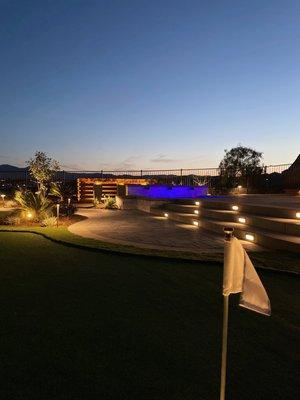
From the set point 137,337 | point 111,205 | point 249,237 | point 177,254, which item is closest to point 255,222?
point 249,237

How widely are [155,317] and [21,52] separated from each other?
24154mm

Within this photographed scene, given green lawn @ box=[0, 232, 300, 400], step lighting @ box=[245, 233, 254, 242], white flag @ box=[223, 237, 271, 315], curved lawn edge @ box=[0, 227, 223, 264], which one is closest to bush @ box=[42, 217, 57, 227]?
curved lawn edge @ box=[0, 227, 223, 264]

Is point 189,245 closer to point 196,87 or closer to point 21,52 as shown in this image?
point 196,87

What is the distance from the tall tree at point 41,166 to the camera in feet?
79.1

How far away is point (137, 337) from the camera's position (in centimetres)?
344

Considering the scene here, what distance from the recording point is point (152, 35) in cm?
1817

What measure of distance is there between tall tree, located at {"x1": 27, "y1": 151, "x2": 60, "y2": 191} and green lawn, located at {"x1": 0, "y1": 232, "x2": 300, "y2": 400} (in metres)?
19.0

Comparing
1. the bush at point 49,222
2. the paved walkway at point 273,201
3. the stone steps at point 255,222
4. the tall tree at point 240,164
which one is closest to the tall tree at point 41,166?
the bush at point 49,222

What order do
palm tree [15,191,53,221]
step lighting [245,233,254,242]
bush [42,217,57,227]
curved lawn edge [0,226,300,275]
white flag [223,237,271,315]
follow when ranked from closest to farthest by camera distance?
white flag [223,237,271,315] < curved lawn edge [0,226,300,275] < step lighting [245,233,254,242] < bush [42,217,57,227] < palm tree [15,191,53,221]

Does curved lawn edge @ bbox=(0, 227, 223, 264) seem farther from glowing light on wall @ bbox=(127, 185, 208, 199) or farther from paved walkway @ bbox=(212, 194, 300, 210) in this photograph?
glowing light on wall @ bbox=(127, 185, 208, 199)

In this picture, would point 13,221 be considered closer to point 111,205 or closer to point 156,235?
point 156,235

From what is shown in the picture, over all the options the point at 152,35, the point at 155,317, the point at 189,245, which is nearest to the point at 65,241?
the point at 189,245

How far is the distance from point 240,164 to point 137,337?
2230 centimetres

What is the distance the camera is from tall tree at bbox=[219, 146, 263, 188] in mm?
24328
